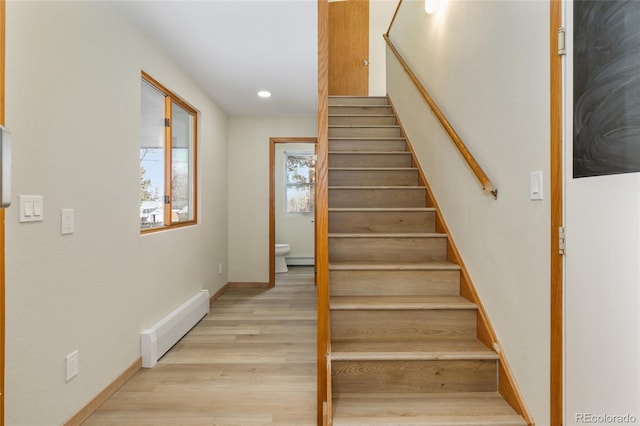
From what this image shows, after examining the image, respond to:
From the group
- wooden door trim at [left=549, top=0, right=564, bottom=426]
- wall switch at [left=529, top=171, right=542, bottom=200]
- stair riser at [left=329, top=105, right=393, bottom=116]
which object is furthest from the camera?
stair riser at [left=329, top=105, right=393, bottom=116]

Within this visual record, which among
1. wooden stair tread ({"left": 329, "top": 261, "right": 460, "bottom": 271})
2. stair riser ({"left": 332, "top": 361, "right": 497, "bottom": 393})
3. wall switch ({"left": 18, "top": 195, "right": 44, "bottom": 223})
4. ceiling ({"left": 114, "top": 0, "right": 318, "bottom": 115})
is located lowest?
stair riser ({"left": 332, "top": 361, "right": 497, "bottom": 393})

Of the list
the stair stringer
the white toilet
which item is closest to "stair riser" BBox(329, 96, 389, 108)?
the stair stringer

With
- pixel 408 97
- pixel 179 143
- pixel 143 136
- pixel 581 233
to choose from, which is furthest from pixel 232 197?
pixel 581 233

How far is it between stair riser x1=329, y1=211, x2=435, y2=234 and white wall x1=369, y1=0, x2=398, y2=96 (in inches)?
131

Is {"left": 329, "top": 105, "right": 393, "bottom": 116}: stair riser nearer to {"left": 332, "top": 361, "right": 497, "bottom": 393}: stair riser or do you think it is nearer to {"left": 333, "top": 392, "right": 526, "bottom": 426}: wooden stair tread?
{"left": 332, "top": 361, "right": 497, "bottom": 393}: stair riser

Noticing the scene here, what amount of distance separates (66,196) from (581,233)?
85.2 inches

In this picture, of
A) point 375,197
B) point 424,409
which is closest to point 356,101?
point 375,197

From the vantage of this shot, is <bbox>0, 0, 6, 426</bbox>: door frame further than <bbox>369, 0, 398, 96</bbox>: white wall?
No

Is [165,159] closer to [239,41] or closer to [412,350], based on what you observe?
[239,41]

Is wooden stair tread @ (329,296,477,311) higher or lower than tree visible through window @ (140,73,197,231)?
lower

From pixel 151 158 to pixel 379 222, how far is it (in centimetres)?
183

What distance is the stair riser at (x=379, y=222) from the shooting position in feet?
9.17

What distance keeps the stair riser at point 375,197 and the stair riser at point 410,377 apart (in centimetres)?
141

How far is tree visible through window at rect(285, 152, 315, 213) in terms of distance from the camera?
22.7 feet
